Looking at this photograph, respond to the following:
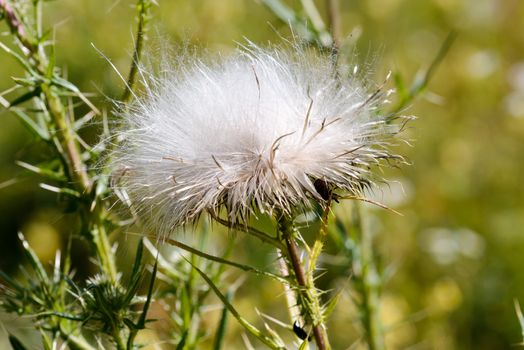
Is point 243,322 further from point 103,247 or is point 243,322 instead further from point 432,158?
point 432,158

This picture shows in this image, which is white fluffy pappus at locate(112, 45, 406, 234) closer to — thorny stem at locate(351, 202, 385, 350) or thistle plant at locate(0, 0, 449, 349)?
thistle plant at locate(0, 0, 449, 349)

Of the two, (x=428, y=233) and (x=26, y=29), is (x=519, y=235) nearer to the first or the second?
(x=428, y=233)

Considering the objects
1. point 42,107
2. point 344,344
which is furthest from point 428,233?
point 42,107

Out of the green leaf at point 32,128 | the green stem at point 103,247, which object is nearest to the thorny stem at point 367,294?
the green stem at point 103,247

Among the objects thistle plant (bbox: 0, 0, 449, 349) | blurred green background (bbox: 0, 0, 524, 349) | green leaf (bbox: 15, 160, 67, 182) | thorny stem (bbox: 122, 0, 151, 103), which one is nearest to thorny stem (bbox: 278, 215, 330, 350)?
thistle plant (bbox: 0, 0, 449, 349)

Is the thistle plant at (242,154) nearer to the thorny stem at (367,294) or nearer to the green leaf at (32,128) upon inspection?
the green leaf at (32,128)

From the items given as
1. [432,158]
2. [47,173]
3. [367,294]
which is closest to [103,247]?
[47,173]
